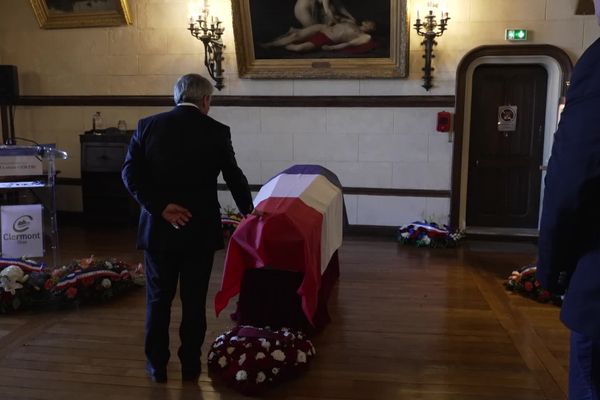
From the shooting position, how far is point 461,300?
4457mm

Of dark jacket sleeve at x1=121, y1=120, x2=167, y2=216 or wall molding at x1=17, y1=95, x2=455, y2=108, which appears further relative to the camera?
wall molding at x1=17, y1=95, x2=455, y2=108

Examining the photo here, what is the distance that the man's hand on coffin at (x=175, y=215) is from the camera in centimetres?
282

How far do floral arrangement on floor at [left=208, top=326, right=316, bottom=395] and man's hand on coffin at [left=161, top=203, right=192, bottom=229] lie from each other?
805 mm

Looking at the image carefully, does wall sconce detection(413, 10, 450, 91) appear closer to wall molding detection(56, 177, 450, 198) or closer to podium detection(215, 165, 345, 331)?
wall molding detection(56, 177, 450, 198)

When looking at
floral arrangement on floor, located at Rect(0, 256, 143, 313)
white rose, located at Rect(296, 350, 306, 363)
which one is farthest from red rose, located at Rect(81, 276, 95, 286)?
white rose, located at Rect(296, 350, 306, 363)

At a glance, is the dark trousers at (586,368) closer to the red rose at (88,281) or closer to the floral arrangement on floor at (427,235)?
the red rose at (88,281)

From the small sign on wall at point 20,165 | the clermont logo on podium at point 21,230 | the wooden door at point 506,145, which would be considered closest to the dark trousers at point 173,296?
the clermont logo on podium at point 21,230

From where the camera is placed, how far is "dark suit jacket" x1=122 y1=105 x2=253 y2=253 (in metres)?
2.85

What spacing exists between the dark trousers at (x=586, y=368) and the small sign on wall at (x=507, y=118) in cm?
549

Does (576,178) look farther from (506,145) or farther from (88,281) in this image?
(506,145)

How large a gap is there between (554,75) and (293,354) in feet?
16.1

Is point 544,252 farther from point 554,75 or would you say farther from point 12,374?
point 554,75

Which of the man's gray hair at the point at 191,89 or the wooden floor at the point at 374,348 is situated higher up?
the man's gray hair at the point at 191,89

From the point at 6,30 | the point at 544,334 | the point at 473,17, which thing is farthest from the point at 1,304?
the point at 473,17
